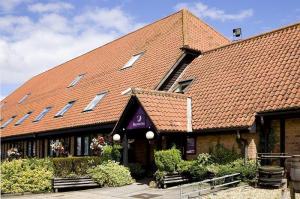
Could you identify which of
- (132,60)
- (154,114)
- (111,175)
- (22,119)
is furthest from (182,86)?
(22,119)

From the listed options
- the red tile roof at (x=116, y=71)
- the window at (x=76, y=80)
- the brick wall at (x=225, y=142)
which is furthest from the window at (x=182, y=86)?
the window at (x=76, y=80)

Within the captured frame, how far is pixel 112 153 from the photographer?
818 inches

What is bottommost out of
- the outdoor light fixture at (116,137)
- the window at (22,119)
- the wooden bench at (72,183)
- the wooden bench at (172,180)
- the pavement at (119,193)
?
the pavement at (119,193)

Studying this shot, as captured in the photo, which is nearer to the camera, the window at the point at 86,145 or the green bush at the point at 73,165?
the green bush at the point at 73,165

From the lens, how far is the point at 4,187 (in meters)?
18.3

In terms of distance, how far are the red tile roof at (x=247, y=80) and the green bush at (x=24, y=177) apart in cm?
692

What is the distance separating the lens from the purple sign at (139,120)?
18.7 metres

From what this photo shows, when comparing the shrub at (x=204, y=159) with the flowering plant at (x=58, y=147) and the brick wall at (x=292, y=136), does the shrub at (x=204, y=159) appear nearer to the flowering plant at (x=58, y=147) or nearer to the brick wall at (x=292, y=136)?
the brick wall at (x=292, y=136)

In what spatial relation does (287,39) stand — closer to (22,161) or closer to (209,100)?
(209,100)

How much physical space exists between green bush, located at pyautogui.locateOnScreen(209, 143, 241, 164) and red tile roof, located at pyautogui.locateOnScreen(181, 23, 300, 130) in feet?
3.10

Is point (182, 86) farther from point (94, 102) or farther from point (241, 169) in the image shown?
point (241, 169)

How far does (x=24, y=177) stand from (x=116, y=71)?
1127 centimetres

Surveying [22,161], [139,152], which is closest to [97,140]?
[139,152]

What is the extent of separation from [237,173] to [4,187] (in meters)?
9.73
